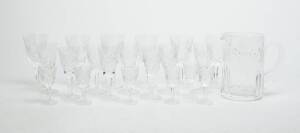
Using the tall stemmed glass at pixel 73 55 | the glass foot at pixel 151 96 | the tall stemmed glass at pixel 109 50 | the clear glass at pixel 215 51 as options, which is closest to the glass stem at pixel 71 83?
the tall stemmed glass at pixel 73 55

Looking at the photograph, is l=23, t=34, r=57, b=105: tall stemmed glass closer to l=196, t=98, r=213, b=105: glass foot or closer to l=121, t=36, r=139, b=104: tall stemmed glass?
l=121, t=36, r=139, b=104: tall stemmed glass

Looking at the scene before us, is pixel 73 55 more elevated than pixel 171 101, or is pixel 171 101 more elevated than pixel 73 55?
pixel 73 55

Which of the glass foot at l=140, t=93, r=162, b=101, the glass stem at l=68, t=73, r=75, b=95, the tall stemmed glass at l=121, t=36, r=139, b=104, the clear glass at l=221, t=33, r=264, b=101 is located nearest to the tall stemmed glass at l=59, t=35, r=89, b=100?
the glass stem at l=68, t=73, r=75, b=95

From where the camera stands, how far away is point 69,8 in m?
2.62

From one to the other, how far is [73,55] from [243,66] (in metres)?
0.72

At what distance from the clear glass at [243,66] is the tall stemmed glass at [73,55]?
59 cm

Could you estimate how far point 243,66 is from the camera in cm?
178

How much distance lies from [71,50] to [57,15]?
1.07 m

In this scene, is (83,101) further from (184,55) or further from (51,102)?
(184,55)

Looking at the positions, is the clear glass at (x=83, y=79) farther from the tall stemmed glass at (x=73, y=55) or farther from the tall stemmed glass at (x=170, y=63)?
the tall stemmed glass at (x=170, y=63)

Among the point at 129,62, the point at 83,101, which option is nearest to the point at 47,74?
the point at 83,101

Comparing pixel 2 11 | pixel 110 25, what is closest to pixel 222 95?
pixel 110 25

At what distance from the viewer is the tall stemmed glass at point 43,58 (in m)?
1.64

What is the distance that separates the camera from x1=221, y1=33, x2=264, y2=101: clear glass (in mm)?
1739
